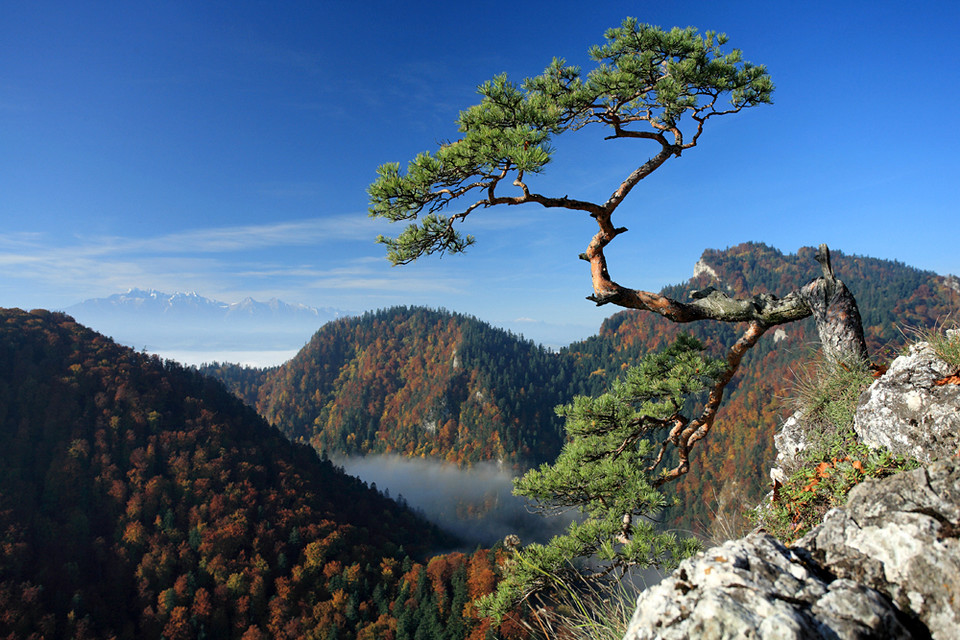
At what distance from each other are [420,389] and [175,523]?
333 ft

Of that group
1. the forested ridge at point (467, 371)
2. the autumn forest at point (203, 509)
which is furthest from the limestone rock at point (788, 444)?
the forested ridge at point (467, 371)

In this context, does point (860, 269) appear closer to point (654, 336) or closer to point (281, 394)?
point (654, 336)

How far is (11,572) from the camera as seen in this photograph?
5650cm

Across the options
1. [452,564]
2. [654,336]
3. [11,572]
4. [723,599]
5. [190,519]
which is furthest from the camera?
[654,336]

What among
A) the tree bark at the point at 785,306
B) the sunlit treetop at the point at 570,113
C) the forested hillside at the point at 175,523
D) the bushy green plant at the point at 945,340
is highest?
the sunlit treetop at the point at 570,113

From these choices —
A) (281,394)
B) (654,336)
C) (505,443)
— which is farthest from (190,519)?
(654,336)

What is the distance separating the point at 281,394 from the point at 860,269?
710 feet

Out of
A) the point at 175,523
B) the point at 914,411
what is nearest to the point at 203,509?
the point at 175,523

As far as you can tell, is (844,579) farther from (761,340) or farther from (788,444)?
(761,340)

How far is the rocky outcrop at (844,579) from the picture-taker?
1.71 m

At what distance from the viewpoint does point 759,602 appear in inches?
69.4

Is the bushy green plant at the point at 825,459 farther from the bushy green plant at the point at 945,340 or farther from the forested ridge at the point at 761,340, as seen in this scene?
the forested ridge at the point at 761,340

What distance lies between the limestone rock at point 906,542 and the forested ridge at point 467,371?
404ft

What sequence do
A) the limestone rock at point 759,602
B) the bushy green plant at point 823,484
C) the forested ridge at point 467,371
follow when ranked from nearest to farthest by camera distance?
the limestone rock at point 759,602 → the bushy green plant at point 823,484 → the forested ridge at point 467,371
